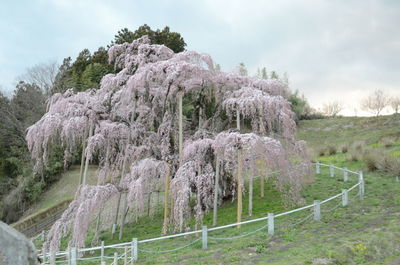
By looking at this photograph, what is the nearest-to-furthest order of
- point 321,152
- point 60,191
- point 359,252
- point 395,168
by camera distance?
point 359,252
point 395,168
point 60,191
point 321,152

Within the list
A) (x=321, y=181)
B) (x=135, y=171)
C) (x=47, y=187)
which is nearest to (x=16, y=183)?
(x=47, y=187)

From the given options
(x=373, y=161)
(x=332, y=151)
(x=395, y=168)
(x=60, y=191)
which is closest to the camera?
(x=395, y=168)

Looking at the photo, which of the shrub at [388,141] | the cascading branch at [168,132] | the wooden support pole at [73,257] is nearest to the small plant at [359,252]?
the cascading branch at [168,132]

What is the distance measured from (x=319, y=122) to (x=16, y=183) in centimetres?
3448

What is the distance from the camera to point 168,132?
46.3 ft

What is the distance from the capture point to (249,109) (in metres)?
12.8

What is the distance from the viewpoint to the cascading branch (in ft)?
38.3

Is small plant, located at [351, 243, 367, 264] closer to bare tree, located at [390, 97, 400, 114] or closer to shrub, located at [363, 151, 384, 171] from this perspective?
shrub, located at [363, 151, 384, 171]

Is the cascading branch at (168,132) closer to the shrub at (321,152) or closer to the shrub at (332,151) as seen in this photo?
the shrub at (332,151)

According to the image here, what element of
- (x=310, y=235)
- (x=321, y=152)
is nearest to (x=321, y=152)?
(x=321, y=152)

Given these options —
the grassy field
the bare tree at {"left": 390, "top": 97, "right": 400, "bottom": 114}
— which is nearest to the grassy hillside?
the grassy field

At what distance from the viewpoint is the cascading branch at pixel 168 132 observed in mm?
11664

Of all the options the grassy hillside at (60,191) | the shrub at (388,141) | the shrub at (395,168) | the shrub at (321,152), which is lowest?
the grassy hillside at (60,191)

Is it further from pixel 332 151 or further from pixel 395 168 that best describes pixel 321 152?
pixel 395 168
